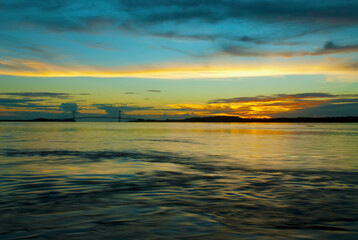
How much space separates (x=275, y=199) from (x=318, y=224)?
221cm

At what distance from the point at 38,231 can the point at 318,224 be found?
18.4ft

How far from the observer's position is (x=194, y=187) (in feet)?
34.3

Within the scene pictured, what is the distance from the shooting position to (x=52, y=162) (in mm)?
16688

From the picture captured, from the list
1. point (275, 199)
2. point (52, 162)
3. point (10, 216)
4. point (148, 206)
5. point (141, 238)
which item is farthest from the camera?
point (52, 162)

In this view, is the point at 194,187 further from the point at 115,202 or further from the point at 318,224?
the point at 318,224

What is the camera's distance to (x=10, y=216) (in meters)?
6.93

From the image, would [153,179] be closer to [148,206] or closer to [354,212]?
[148,206]

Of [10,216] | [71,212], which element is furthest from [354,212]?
[10,216]

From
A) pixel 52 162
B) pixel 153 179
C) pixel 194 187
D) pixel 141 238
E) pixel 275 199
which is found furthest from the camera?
pixel 52 162

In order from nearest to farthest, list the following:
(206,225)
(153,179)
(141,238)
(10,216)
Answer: (141,238) → (206,225) → (10,216) → (153,179)

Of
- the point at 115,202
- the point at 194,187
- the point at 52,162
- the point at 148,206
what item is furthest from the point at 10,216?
the point at 52,162

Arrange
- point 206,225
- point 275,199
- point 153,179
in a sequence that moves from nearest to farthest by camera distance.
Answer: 1. point 206,225
2. point 275,199
3. point 153,179

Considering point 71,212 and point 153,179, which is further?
point 153,179

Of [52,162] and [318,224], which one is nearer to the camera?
[318,224]
